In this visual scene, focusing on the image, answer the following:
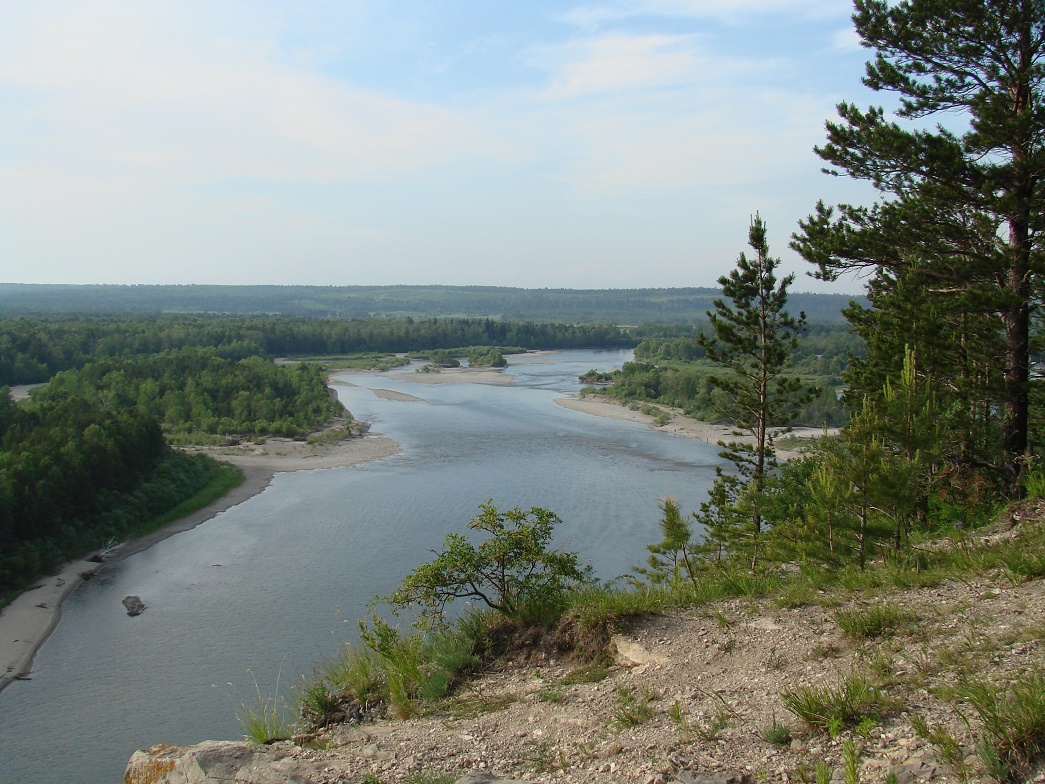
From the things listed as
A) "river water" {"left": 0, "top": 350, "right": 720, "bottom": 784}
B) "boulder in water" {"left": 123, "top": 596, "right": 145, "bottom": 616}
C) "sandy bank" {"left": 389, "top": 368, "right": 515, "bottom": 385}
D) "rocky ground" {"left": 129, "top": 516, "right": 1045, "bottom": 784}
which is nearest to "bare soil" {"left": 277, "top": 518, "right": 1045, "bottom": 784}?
"rocky ground" {"left": 129, "top": 516, "right": 1045, "bottom": 784}

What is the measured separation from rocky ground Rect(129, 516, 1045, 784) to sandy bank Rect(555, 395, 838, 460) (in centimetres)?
3579

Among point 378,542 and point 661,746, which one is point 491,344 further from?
point 661,746

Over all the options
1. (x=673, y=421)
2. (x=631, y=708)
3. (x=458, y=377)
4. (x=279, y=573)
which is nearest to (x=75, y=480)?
(x=279, y=573)

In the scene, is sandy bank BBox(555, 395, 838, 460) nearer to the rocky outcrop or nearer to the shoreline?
the shoreline

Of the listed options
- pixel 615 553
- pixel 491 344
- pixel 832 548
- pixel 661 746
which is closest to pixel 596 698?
pixel 661 746

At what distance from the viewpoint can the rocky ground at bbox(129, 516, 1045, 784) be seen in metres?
4.42

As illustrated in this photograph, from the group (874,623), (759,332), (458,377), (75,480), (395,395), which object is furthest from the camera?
(458,377)

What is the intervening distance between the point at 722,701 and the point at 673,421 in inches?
1929

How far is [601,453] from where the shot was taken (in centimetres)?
4109

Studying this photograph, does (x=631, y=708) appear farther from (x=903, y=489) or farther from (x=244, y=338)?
(x=244, y=338)

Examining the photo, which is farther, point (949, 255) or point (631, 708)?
point (949, 255)

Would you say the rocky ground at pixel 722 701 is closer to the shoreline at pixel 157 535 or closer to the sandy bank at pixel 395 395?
the shoreline at pixel 157 535

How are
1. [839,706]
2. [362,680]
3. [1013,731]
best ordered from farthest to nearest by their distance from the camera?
[362,680], [839,706], [1013,731]

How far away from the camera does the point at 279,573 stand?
23344 millimetres
